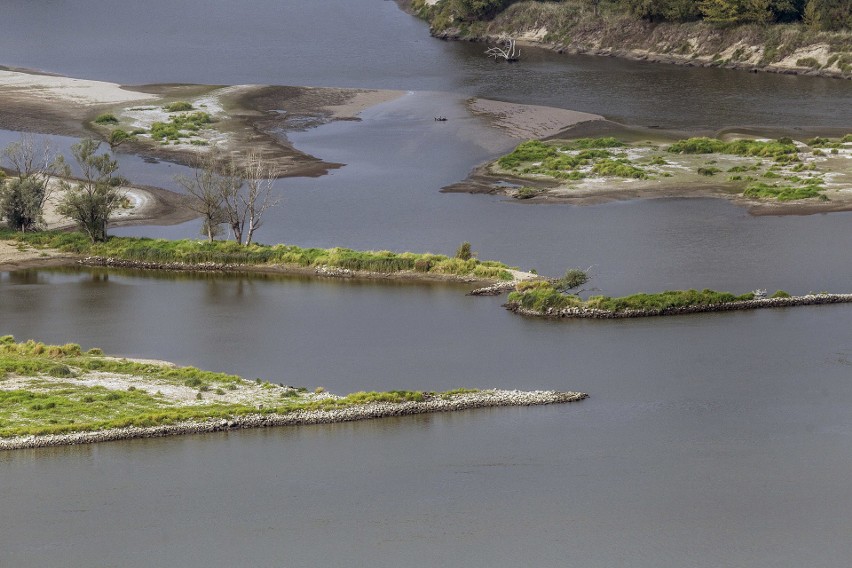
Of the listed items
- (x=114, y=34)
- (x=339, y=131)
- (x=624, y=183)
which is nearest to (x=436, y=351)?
(x=624, y=183)

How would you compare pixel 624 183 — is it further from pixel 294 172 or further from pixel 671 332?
pixel 671 332

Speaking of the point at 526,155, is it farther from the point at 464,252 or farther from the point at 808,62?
the point at 808,62

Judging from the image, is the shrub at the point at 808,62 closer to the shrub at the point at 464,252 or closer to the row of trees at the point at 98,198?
the row of trees at the point at 98,198

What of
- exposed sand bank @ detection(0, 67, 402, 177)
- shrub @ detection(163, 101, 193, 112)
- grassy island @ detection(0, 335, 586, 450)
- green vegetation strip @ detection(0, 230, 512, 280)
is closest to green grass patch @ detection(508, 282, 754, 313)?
green vegetation strip @ detection(0, 230, 512, 280)

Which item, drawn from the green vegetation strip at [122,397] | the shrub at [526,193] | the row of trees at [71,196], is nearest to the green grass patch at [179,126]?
the row of trees at [71,196]

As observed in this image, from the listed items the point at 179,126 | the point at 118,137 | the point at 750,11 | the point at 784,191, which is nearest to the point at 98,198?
the point at 118,137

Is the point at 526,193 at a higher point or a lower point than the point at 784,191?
lower

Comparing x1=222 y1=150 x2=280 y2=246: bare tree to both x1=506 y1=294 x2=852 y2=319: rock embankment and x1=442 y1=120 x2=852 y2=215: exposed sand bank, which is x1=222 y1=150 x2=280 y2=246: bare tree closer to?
x1=442 y1=120 x2=852 y2=215: exposed sand bank
